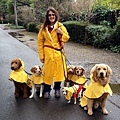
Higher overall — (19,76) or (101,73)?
(101,73)

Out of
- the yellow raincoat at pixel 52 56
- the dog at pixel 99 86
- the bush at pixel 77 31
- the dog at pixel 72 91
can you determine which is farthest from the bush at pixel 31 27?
the dog at pixel 99 86

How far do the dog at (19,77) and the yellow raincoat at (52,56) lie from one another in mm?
488

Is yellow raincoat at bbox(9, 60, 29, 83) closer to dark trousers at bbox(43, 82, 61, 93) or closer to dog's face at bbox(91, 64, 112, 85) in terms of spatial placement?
dark trousers at bbox(43, 82, 61, 93)

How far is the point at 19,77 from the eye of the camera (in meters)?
5.46

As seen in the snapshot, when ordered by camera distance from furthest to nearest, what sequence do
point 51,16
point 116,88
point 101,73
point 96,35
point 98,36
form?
point 96,35, point 98,36, point 116,88, point 51,16, point 101,73

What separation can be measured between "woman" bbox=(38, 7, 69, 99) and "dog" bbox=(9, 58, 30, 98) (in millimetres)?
485

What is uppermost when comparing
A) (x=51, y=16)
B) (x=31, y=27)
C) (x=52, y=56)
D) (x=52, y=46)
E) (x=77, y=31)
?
(x=51, y=16)

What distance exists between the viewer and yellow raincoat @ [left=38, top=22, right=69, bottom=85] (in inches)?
209

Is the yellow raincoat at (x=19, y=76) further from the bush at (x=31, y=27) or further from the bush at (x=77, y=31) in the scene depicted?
the bush at (x=31, y=27)

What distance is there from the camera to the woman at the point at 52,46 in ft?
17.3

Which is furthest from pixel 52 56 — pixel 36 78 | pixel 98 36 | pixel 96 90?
pixel 98 36

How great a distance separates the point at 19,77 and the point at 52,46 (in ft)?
3.32

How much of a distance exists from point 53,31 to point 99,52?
7.17 m

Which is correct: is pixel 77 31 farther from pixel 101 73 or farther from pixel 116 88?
pixel 101 73
